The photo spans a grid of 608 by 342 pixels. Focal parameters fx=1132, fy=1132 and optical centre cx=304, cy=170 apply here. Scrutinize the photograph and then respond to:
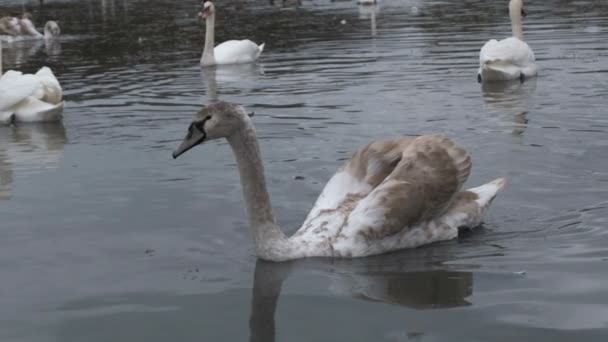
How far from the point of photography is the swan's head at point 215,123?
769 cm

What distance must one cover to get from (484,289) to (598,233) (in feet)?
5.07

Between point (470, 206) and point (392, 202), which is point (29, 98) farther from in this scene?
point (392, 202)

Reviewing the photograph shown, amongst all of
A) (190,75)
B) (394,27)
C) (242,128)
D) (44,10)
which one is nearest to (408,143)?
(242,128)

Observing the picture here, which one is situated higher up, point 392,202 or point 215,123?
point 215,123

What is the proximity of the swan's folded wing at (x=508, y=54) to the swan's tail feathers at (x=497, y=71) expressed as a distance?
3cm

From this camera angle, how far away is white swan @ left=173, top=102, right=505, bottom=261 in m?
7.81

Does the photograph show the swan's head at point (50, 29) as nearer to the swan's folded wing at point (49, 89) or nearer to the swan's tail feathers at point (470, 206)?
the swan's folded wing at point (49, 89)

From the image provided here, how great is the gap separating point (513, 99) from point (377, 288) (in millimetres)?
8557

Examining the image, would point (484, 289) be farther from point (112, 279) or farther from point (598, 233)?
point (112, 279)

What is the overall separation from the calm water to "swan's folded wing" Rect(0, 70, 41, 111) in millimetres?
425

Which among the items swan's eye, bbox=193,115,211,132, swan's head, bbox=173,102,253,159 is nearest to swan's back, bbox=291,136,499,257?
swan's head, bbox=173,102,253,159

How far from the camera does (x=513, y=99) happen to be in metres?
15.3

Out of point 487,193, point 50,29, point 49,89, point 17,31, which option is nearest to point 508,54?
point 49,89

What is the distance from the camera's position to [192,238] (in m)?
8.64
